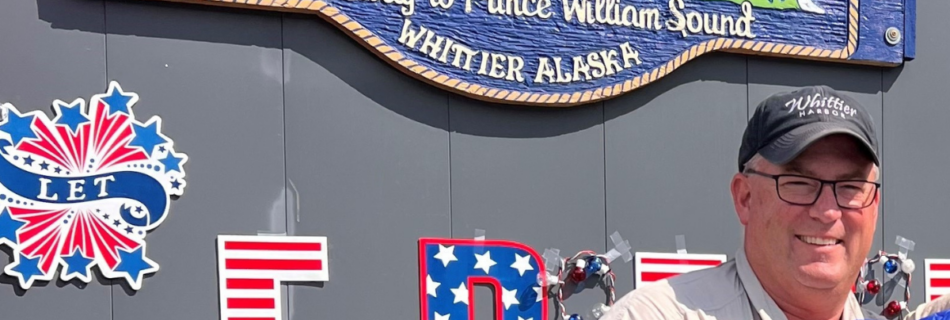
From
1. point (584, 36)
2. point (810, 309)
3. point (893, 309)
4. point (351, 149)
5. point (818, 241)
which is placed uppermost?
point (584, 36)

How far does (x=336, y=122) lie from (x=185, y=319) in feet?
2.18

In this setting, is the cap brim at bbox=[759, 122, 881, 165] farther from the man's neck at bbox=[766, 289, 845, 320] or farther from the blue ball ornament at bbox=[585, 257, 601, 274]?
the blue ball ornament at bbox=[585, 257, 601, 274]

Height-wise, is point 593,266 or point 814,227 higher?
point 814,227

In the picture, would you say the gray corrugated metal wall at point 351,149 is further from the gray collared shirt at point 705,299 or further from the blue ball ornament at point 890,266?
the gray collared shirt at point 705,299

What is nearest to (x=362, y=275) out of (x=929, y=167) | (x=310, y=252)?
(x=310, y=252)

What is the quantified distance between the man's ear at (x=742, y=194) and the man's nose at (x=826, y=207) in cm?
11

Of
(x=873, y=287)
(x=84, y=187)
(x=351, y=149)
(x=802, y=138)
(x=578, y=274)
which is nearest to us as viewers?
(x=802, y=138)

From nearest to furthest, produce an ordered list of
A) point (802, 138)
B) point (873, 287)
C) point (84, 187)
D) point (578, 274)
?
point (802, 138)
point (84, 187)
point (578, 274)
point (873, 287)

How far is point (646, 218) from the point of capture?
3.55 m

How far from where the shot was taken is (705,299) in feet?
5.57

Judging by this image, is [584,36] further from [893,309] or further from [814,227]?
[814,227]

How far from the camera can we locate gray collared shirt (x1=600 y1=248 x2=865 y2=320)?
1.65m

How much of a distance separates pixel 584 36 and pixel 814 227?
185 cm

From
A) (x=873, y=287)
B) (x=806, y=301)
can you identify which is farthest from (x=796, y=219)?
(x=873, y=287)
